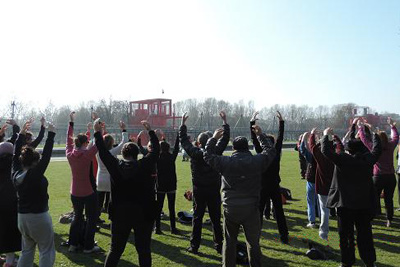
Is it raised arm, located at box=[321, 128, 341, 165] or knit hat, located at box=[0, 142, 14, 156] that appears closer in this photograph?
knit hat, located at box=[0, 142, 14, 156]

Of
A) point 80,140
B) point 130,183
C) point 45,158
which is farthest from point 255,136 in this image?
point 45,158

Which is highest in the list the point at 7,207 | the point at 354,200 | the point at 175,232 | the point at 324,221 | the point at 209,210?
the point at 354,200

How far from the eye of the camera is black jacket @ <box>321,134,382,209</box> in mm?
5355

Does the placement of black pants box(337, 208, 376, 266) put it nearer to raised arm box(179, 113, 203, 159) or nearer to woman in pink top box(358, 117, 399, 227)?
raised arm box(179, 113, 203, 159)

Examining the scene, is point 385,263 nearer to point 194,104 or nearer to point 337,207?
point 337,207

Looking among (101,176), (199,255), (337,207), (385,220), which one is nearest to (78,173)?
(101,176)

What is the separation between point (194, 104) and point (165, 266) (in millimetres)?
128451

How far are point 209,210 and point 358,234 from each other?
248 centimetres

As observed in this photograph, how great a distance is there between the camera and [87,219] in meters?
6.24

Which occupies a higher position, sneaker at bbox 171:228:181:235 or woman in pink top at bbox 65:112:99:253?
woman in pink top at bbox 65:112:99:253

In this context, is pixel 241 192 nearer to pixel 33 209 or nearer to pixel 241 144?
pixel 241 144

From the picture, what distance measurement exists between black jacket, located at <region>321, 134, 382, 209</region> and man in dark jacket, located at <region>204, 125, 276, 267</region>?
1.32 meters

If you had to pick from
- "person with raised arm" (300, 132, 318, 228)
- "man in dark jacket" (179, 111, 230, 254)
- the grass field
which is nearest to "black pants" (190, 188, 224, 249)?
"man in dark jacket" (179, 111, 230, 254)

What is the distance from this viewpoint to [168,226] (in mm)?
8469
